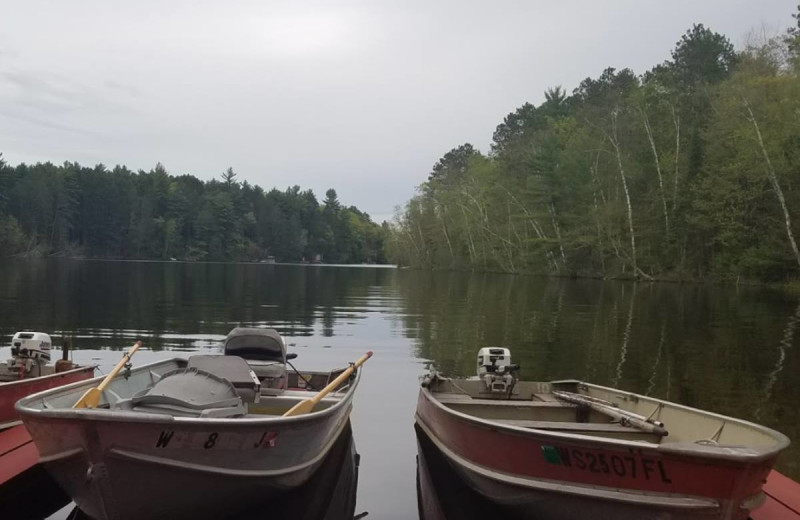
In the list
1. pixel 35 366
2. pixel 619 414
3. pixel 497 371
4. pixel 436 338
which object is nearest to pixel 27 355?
pixel 35 366

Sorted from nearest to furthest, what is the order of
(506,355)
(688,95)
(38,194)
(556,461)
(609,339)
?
(556,461) → (506,355) → (609,339) → (688,95) → (38,194)

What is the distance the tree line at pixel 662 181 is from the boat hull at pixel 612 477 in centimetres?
4495

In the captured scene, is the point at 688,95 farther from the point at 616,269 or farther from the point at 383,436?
the point at 383,436

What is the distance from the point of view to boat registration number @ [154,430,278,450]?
6391 millimetres

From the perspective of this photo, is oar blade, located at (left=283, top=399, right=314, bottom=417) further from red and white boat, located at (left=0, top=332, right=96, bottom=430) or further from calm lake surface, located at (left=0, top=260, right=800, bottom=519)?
red and white boat, located at (left=0, top=332, right=96, bottom=430)

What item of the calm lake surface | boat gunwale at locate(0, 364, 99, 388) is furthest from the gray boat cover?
the calm lake surface

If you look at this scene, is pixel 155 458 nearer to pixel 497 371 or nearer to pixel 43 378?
pixel 43 378

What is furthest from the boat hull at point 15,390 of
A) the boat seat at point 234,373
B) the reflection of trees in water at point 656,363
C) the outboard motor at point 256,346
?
the reflection of trees in water at point 656,363

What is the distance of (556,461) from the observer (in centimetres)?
671

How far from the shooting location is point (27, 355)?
10.6 metres

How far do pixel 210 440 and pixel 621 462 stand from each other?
3.71m

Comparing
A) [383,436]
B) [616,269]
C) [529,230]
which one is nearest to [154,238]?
[529,230]

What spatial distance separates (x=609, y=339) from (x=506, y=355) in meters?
13.1

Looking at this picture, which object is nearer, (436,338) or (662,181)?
(436,338)
